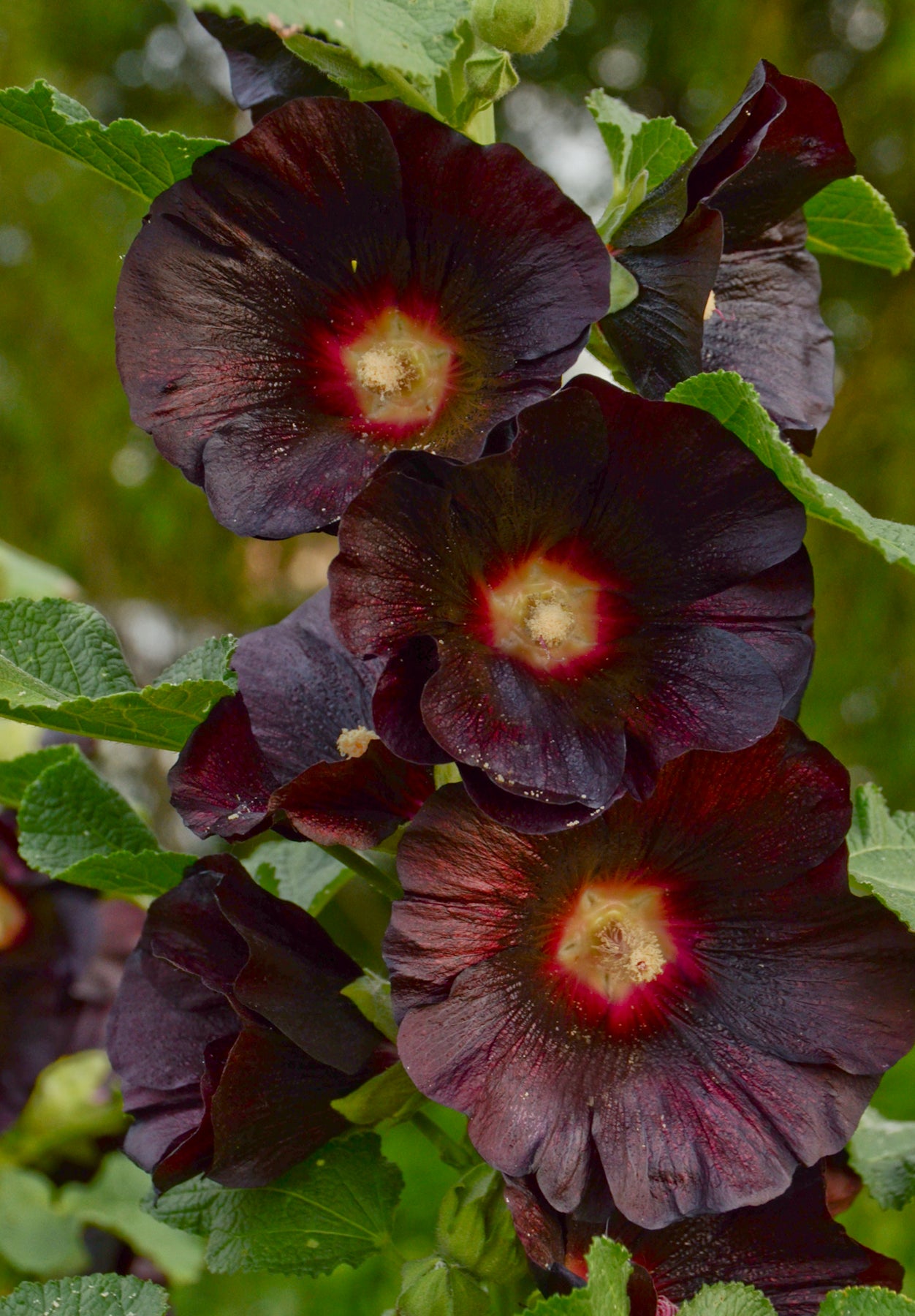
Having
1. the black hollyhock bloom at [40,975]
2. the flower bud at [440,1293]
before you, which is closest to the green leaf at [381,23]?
the flower bud at [440,1293]

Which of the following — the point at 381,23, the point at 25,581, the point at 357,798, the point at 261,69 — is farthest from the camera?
the point at 25,581

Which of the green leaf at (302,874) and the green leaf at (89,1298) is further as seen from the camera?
the green leaf at (302,874)

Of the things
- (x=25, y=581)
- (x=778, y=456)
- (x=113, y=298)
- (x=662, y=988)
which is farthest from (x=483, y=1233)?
(x=113, y=298)

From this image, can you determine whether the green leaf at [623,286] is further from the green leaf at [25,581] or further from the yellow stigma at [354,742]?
Result: the green leaf at [25,581]

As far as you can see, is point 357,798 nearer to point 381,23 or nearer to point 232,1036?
point 232,1036

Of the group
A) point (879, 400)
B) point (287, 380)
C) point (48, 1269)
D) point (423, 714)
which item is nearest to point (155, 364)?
point (287, 380)

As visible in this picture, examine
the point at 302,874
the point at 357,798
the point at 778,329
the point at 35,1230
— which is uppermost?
the point at 778,329

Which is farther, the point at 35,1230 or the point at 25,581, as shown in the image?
the point at 25,581
